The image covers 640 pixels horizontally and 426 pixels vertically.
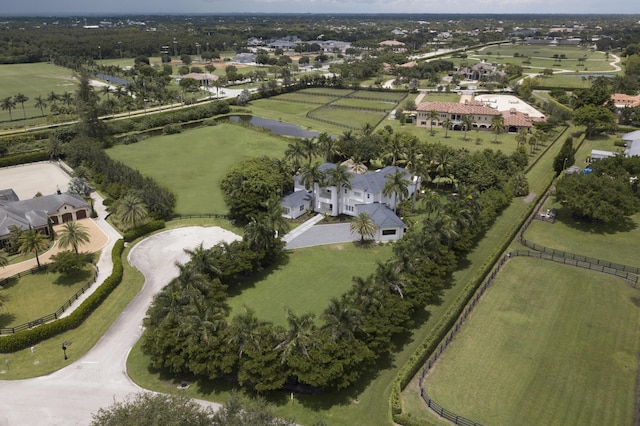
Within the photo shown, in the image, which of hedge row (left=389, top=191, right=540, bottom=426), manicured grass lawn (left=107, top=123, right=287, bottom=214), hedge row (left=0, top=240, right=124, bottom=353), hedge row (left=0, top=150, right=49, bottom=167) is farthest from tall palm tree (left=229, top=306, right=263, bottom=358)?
hedge row (left=0, top=150, right=49, bottom=167)

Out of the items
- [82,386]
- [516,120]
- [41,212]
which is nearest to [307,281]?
[82,386]

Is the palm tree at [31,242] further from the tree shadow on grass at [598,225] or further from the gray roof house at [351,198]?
the tree shadow on grass at [598,225]

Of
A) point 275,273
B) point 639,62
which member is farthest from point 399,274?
point 639,62

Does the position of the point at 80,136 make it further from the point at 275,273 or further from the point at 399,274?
the point at 399,274

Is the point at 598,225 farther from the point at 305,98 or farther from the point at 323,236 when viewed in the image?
the point at 305,98

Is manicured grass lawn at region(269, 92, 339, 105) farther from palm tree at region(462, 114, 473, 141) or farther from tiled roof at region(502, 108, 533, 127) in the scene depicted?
tiled roof at region(502, 108, 533, 127)

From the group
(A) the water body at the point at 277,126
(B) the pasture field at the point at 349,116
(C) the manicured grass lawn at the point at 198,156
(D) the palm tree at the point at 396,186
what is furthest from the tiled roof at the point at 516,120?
(D) the palm tree at the point at 396,186
